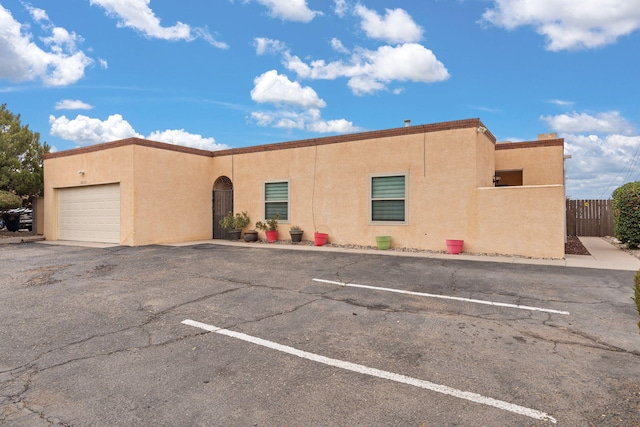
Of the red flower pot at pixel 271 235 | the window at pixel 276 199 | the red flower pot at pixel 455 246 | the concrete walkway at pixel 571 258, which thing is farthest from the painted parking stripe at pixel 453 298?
the window at pixel 276 199

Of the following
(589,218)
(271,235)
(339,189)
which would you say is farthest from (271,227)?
(589,218)

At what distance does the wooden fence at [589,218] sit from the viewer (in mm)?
17281

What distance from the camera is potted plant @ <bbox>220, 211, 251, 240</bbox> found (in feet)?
49.9

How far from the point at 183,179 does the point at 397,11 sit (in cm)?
1026

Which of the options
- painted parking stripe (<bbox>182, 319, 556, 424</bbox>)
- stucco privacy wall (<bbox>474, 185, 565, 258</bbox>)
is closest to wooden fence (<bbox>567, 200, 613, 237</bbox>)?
stucco privacy wall (<bbox>474, 185, 565, 258</bbox>)

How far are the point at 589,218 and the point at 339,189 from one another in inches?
522

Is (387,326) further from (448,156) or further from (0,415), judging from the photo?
(448,156)

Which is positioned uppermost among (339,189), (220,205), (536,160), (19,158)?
(19,158)

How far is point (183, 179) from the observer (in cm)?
1505

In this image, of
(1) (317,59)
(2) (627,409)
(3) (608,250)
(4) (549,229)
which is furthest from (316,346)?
(1) (317,59)

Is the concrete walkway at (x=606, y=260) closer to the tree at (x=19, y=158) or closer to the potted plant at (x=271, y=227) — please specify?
the potted plant at (x=271, y=227)

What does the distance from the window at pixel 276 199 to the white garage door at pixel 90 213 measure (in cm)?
576

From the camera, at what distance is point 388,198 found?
40.5ft

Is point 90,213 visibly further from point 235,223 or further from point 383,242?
point 383,242
